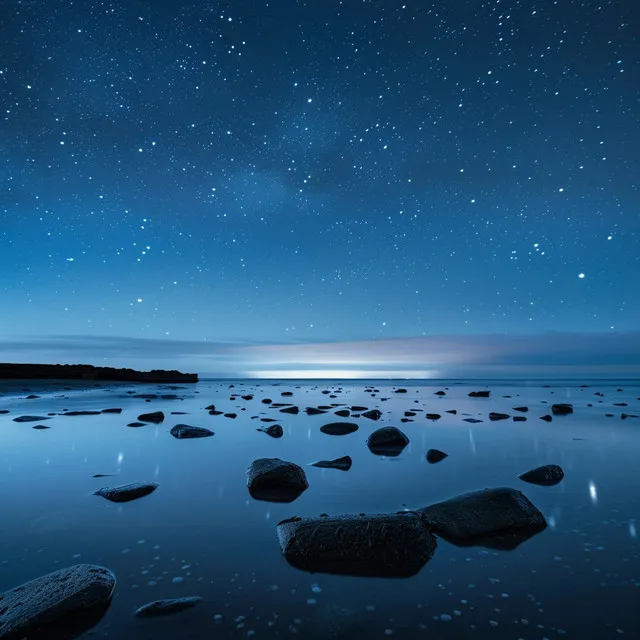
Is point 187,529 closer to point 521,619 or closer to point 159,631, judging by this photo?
point 159,631

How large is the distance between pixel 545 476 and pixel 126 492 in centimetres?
784

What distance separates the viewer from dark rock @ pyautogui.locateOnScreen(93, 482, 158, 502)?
5.62 meters

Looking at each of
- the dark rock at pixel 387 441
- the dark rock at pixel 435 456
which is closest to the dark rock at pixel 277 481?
the dark rock at pixel 435 456

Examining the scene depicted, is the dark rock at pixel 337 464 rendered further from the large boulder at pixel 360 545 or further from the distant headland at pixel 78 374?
the distant headland at pixel 78 374

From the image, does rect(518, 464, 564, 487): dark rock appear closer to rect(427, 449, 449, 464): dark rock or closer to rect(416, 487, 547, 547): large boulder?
rect(427, 449, 449, 464): dark rock

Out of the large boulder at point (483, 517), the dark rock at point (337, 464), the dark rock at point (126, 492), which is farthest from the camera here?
the dark rock at point (337, 464)

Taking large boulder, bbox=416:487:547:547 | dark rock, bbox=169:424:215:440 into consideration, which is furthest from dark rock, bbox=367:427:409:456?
dark rock, bbox=169:424:215:440

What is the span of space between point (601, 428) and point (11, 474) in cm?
1948

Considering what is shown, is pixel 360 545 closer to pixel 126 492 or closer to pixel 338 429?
pixel 126 492

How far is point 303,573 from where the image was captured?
3.52 metres

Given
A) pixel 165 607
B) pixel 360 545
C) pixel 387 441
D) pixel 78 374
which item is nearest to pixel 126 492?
pixel 165 607

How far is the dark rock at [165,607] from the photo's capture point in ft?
9.40

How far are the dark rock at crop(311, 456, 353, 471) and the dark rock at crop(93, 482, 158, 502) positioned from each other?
3.56 metres

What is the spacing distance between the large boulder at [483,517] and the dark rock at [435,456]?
3.65m
